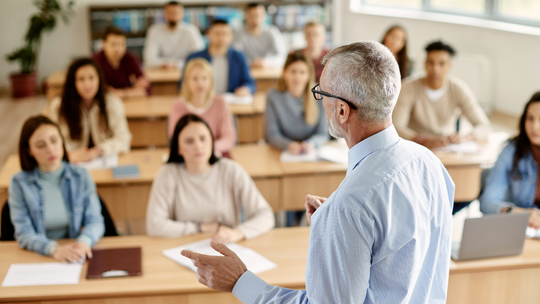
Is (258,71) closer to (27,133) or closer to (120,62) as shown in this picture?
(120,62)

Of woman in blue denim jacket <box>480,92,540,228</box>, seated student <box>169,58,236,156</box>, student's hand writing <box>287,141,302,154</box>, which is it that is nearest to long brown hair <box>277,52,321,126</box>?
student's hand writing <box>287,141,302,154</box>

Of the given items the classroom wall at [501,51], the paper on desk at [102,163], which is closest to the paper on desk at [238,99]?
the paper on desk at [102,163]

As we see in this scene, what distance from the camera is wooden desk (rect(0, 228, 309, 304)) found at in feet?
6.48

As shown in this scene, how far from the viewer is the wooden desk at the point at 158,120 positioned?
4.56 m

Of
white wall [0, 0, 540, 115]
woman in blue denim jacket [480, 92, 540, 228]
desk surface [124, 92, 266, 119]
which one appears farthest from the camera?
white wall [0, 0, 540, 115]

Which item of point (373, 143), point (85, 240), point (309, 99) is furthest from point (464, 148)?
point (373, 143)

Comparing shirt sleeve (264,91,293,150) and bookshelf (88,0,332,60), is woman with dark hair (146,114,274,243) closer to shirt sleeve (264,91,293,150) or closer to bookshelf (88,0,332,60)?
shirt sleeve (264,91,293,150)

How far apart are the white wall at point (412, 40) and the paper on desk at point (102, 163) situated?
4.70 metres

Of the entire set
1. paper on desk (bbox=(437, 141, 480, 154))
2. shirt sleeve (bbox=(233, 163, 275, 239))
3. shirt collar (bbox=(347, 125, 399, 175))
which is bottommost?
shirt sleeve (bbox=(233, 163, 275, 239))

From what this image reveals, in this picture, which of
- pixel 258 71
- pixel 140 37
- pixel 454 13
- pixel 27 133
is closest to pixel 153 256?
pixel 27 133

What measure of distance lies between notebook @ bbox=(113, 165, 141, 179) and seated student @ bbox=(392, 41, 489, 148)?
1.92 metres

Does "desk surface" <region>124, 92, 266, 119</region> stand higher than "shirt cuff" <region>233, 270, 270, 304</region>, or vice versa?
"desk surface" <region>124, 92, 266, 119</region>

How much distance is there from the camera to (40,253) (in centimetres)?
227

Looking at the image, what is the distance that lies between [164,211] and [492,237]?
1497 millimetres
